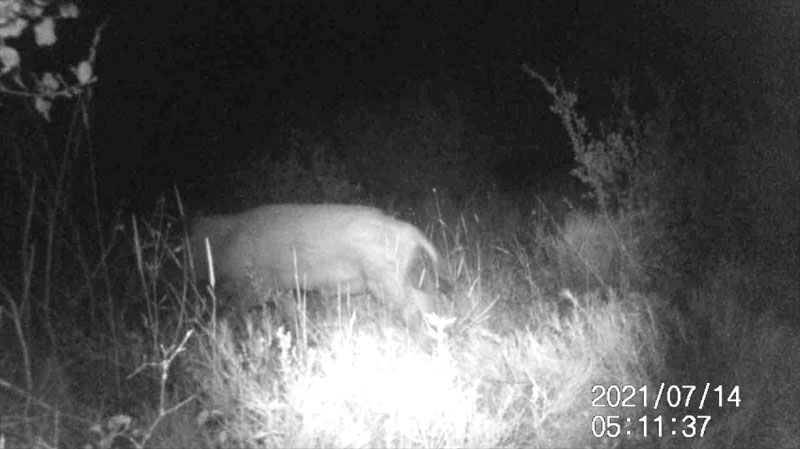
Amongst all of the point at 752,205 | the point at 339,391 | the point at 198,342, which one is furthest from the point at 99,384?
the point at 752,205

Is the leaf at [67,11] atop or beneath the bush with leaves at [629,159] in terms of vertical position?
atop

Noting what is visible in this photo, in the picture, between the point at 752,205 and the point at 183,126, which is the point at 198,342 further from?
the point at 183,126

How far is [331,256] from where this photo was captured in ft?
22.7

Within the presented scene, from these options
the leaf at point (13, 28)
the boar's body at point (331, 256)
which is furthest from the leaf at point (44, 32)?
the boar's body at point (331, 256)

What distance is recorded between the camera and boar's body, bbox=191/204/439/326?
679cm

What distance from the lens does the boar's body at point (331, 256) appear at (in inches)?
267

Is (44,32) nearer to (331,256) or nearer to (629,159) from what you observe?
(331,256)

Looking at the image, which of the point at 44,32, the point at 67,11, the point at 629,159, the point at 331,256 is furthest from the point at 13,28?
the point at 629,159

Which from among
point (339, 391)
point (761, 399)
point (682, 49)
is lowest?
point (761, 399)

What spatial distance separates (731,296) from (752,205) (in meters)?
1.96

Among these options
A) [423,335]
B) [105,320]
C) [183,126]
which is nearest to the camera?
[423,335]

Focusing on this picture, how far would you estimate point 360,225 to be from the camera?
7.00 meters

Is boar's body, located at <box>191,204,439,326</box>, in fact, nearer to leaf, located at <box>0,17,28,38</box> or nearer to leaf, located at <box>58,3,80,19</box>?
leaf, located at <box>58,3,80,19</box>

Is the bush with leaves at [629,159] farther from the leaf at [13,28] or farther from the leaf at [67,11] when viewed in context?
the leaf at [13,28]
